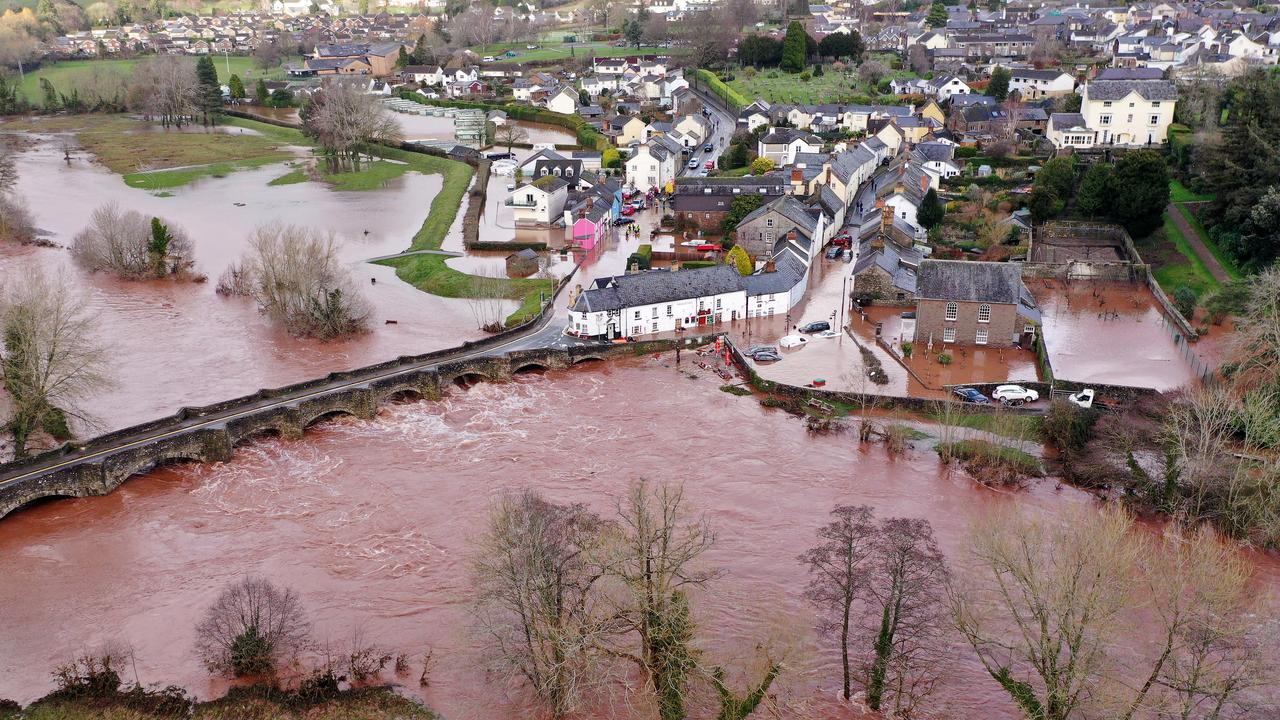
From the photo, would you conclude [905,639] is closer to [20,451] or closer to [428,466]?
[428,466]

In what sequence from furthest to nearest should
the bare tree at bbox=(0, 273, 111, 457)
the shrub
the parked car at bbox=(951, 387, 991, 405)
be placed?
the shrub, the parked car at bbox=(951, 387, 991, 405), the bare tree at bbox=(0, 273, 111, 457)

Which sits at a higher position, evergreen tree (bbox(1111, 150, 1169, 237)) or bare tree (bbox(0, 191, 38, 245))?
evergreen tree (bbox(1111, 150, 1169, 237))

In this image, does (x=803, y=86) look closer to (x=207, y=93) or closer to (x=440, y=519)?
(x=207, y=93)

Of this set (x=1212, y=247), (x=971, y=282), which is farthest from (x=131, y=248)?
(x=1212, y=247)

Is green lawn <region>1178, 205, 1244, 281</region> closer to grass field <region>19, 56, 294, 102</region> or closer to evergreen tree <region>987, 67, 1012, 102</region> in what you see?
evergreen tree <region>987, 67, 1012, 102</region>

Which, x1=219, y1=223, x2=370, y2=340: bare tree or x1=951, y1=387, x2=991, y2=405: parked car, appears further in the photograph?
x1=219, y1=223, x2=370, y2=340: bare tree

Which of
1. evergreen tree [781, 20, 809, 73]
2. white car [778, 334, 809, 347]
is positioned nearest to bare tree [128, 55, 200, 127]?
evergreen tree [781, 20, 809, 73]
